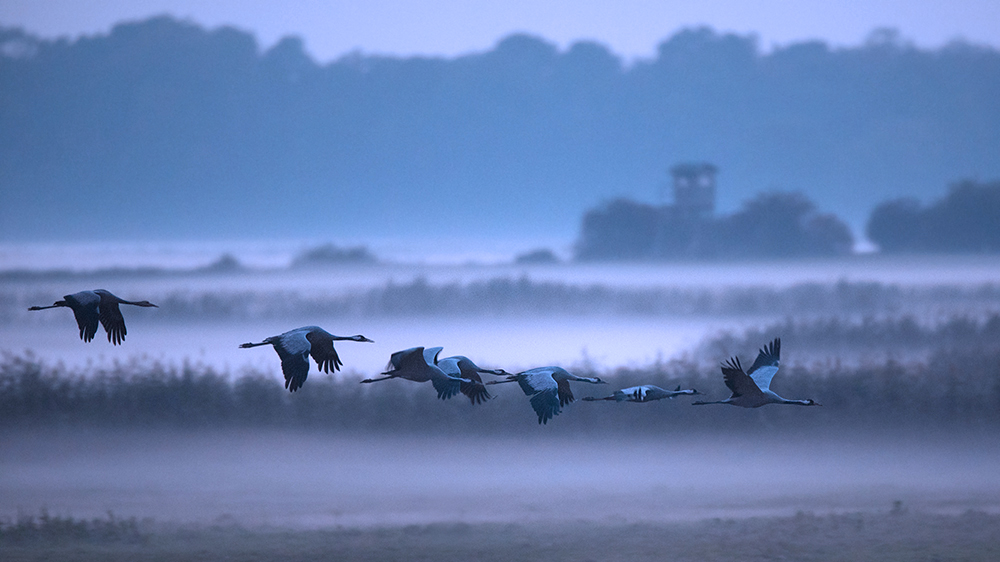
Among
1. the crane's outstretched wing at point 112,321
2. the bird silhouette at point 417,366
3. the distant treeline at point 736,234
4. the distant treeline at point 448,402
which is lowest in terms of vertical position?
the distant treeline at point 448,402

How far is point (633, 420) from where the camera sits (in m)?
19.7

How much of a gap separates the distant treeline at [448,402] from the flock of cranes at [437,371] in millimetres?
13516

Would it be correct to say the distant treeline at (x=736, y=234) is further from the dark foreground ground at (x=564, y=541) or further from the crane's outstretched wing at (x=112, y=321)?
the crane's outstretched wing at (x=112, y=321)

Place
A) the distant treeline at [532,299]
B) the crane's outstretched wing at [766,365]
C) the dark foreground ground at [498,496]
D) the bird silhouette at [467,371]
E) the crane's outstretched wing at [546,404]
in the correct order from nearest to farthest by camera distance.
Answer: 1. the crane's outstretched wing at [546,404]
2. the bird silhouette at [467,371]
3. the crane's outstretched wing at [766,365]
4. the dark foreground ground at [498,496]
5. the distant treeline at [532,299]

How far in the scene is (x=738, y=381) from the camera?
5.74 metres

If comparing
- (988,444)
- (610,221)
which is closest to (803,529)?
(988,444)

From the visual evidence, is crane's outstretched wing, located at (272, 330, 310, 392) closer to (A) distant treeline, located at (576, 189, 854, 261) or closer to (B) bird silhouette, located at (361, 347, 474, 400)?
(B) bird silhouette, located at (361, 347, 474, 400)

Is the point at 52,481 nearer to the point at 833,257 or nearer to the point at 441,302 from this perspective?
the point at 441,302

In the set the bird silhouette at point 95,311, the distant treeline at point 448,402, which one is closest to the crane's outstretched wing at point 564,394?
the bird silhouette at point 95,311

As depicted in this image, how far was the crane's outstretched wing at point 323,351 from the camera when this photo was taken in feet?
18.7

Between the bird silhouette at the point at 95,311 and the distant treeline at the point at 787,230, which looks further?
the distant treeline at the point at 787,230

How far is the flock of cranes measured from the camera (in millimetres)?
5301

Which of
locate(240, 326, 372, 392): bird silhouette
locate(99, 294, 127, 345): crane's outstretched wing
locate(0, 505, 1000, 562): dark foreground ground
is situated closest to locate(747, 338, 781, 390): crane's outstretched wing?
locate(240, 326, 372, 392): bird silhouette

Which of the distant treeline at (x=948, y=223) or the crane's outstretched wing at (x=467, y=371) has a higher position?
the distant treeline at (x=948, y=223)
